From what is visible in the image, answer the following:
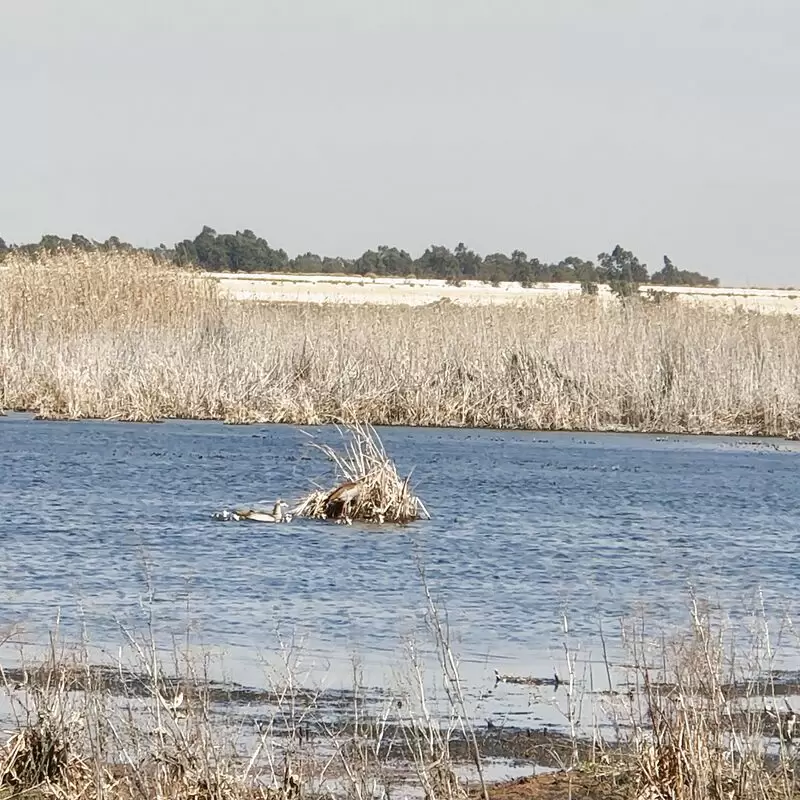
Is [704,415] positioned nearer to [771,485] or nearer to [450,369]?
[450,369]

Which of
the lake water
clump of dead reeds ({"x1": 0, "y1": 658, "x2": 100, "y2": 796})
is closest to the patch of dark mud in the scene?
clump of dead reeds ({"x1": 0, "y1": 658, "x2": 100, "y2": 796})

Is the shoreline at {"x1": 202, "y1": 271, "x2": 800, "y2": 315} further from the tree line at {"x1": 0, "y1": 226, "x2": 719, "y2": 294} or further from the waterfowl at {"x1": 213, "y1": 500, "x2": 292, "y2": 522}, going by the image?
the waterfowl at {"x1": 213, "y1": 500, "x2": 292, "y2": 522}

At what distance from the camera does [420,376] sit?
34812 millimetres

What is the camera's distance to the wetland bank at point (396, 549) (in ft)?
25.8

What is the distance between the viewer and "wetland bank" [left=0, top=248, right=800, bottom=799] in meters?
7.88

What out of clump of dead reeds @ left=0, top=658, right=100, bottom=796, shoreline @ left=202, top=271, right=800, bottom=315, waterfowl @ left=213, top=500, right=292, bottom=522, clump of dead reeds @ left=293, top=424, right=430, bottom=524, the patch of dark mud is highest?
shoreline @ left=202, top=271, right=800, bottom=315

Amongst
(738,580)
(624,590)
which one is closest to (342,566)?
(624,590)

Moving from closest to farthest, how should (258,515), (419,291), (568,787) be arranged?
(568,787) → (258,515) → (419,291)

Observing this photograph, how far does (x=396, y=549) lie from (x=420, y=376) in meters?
16.4

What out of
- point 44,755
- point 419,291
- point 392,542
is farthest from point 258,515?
point 419,291

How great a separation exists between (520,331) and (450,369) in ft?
6.80

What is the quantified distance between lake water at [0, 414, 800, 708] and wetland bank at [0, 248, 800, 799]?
0.08 metres

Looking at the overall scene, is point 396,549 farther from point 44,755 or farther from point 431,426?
point 431,426

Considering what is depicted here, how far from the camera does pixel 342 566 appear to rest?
17.1m
